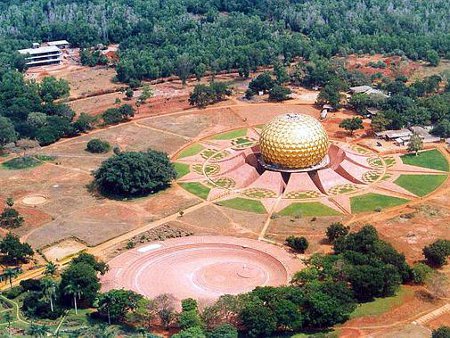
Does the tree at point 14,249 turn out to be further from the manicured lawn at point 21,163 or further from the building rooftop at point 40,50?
the building rooftop at point 40,50

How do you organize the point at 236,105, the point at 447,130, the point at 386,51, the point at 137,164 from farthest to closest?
the point at 386,51 < the point at 236,105 < the point at 447,130 < the point at 137,164

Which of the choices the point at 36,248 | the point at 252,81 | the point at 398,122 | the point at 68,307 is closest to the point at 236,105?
the point at 252,81

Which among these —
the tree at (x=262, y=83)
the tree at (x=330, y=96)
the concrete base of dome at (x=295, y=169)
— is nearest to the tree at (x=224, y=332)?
the concrete base of dome at (x=295, y=169)

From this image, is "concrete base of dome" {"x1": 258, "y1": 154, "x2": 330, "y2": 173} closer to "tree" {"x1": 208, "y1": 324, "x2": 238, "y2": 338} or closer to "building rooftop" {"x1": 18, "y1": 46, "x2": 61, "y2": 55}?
"tree" {"x1": 208, "y1": 324, "x2": 238, "y2": 338}

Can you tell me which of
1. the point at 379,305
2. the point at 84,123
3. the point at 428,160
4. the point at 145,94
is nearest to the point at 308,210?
the point at 379,305

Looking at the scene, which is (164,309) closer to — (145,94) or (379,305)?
(379,305)

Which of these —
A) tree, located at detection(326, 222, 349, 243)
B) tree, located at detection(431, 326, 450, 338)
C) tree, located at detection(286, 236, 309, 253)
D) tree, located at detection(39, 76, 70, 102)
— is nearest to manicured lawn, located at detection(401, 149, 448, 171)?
tree, located at detection(326, 222, 349, 243)

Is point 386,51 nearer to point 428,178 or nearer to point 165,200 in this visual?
point 428,178
